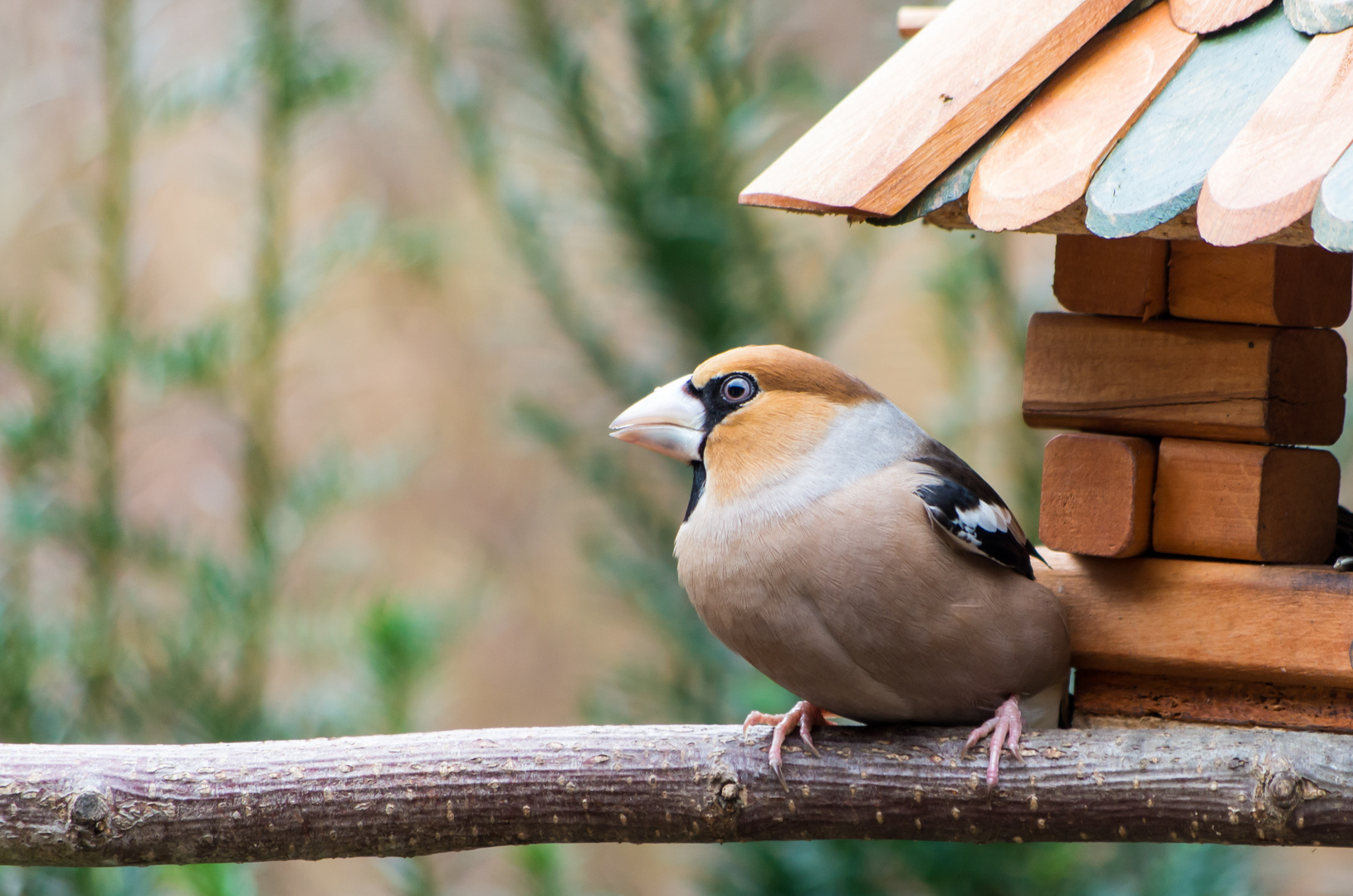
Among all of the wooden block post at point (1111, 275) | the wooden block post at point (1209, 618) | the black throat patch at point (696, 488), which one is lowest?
the wooden block post at point (1209, 618)

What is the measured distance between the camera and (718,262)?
4.08 meters

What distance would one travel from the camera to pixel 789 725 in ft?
6.53

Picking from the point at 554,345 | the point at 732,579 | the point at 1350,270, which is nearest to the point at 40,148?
the point at 554,345

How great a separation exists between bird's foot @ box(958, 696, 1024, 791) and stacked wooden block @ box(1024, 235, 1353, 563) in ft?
0.97

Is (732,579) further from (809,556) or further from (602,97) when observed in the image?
(602,97)

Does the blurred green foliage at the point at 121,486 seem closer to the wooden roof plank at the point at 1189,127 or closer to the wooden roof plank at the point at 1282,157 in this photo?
the wooden roof plank at the point at 1189,127

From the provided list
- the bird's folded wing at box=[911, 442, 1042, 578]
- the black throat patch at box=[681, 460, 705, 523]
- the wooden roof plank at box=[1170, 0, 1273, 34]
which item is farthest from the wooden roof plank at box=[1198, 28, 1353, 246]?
the black throat patch at box=[681, 460, 705, 523]

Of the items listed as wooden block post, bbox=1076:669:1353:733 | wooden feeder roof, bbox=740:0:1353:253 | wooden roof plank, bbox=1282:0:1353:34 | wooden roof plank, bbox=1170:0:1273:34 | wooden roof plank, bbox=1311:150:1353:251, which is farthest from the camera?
wooden block post, bbox=1076:669:1353:733

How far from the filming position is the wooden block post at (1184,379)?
1.94 m

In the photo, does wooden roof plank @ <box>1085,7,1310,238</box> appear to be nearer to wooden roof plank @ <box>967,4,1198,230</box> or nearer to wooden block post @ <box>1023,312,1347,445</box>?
wooden roof plank @ <box>967,4,1198,230</box>

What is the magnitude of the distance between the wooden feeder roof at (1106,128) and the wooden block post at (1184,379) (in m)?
0.33

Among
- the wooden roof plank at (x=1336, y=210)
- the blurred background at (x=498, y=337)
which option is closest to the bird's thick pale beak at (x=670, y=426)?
the wooden roof plank at (x=1336, y=210)

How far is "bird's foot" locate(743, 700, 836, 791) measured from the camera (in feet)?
6.42

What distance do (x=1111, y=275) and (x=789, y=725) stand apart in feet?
2.98
